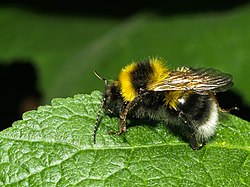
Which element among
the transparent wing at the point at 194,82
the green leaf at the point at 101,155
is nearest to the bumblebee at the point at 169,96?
the transparent wing at the point at 194,82

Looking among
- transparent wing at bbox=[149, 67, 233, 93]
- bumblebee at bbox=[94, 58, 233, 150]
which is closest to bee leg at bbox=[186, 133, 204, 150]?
bumblebee at bbox=[94, 58, 233, 150]

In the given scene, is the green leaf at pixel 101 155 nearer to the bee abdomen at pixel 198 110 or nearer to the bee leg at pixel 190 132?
the bee leg at pixel 190 132

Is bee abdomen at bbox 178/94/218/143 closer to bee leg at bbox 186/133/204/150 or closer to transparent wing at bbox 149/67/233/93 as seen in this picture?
transparent wing at bbox 149/67/233/93

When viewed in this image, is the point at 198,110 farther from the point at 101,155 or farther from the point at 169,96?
the point at 101,155

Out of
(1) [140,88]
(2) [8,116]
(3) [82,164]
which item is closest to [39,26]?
(2) [8,116]

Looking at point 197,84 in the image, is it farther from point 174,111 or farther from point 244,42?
point 244,42

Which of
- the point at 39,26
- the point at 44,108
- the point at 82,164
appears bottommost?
the point at 82,164
